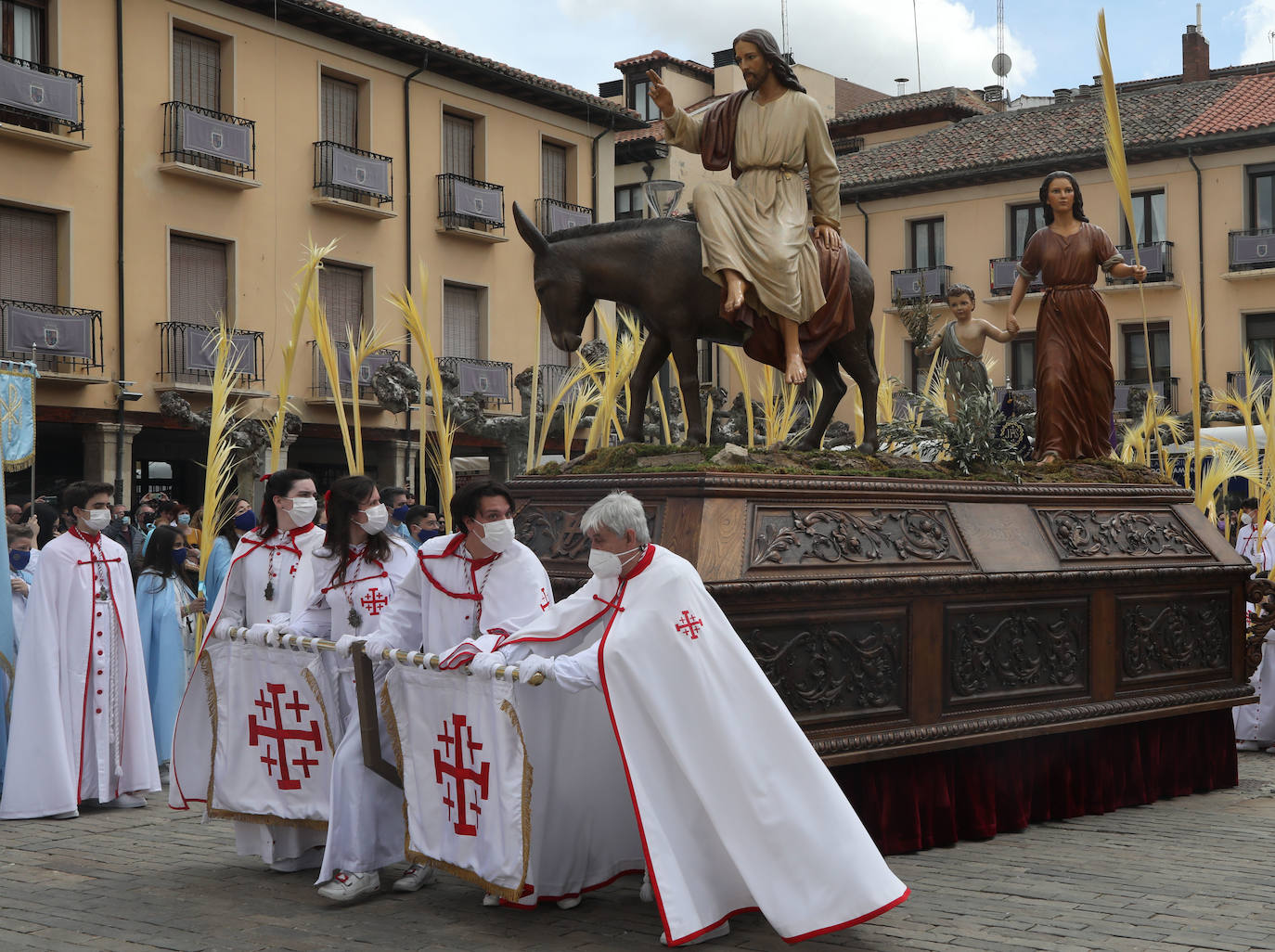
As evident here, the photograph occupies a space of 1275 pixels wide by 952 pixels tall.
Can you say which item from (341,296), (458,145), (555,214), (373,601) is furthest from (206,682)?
(555,214)

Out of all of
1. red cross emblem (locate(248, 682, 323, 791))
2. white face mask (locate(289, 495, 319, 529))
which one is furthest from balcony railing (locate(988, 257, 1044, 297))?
red cross emblem (locate(248, 682, 323, 791))

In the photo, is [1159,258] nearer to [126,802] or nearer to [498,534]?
[126,802]

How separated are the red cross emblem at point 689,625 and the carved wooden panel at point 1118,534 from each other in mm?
3081

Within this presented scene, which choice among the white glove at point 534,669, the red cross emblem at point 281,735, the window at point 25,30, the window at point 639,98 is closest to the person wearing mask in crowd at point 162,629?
the red cross emblem at point 281,735

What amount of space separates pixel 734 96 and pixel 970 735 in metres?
3.21

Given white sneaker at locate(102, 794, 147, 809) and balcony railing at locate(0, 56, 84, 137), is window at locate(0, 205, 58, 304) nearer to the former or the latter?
balcony railing at locate(0, 56, 84, 137)

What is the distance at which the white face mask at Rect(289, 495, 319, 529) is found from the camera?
21.8 ft

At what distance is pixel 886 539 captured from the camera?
22.0 ft

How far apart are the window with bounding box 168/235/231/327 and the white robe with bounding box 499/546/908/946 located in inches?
629

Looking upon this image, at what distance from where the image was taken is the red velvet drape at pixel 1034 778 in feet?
21.4

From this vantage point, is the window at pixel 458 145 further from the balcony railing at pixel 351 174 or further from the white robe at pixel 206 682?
the white robe at pixel 206 682

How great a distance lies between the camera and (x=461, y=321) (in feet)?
77.3

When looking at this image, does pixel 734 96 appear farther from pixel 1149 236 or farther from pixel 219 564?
pixel 1149 236

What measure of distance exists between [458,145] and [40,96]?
7.40 metres
